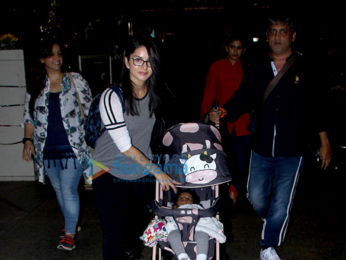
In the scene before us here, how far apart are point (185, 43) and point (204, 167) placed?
13027mm

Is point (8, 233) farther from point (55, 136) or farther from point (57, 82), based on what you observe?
point (57, 82)

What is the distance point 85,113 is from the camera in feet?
11.1

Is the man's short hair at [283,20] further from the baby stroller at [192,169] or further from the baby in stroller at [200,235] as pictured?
the baby in stroller at [200,235]

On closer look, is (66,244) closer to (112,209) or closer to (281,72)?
(112,209)

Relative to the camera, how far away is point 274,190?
316 centimetres

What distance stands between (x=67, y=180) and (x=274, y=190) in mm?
2121

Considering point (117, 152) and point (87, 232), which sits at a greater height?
point (117, 152)

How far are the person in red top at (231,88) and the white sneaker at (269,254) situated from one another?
1198 millimetres

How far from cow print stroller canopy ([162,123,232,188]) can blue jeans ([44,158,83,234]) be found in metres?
1.09

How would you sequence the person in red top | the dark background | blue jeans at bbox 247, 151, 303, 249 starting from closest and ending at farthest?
1. blue jeans at bbox 247, 151, 303, 249
2. the person in red top
3. the dark background

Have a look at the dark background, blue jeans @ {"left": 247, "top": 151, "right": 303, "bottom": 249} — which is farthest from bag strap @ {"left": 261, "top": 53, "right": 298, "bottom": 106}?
blue jeans @ {"left": 247, "top": 151, "right": 303, "bottom": 249}

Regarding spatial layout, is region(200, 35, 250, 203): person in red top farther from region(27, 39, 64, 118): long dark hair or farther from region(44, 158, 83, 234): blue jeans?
region(27, 39, 64, 118): long dark hair

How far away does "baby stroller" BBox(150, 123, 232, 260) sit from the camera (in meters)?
2.54

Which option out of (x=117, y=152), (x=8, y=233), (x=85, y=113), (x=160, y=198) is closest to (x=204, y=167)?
(x=160, y=198)
